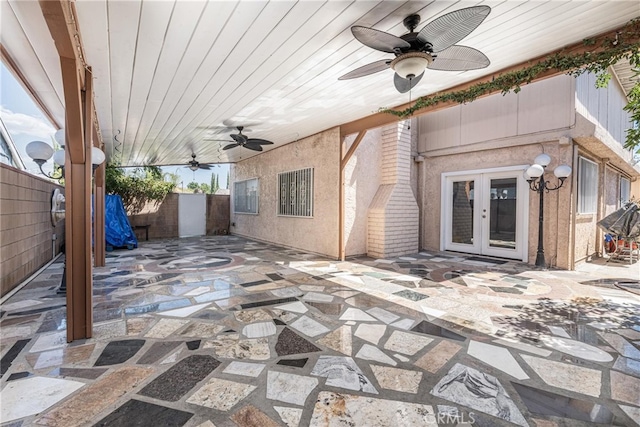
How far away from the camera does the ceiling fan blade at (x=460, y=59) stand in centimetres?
247

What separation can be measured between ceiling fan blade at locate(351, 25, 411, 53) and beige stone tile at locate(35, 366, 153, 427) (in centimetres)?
284

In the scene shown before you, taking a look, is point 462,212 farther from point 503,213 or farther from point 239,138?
point 239,138

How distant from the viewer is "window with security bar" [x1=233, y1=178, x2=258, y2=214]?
9.84m

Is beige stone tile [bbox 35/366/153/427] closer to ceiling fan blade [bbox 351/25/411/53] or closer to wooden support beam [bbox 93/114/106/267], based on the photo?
ceiling fan blade [bbox 351/25/411/53]

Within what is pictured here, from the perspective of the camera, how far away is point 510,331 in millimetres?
2764

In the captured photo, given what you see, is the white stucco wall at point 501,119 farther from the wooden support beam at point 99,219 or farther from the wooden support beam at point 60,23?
the wooden support beam at point 99,219

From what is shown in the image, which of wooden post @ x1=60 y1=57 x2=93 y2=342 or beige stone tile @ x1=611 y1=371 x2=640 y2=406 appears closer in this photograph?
beige stone tile @ x1=611 y1=371 x2=640 y2=406

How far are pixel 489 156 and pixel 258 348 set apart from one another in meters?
6.39

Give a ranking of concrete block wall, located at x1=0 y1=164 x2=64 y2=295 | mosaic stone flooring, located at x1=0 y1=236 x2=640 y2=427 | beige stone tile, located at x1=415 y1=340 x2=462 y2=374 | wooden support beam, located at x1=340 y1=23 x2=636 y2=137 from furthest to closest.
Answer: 1. concrete block wall, located at x1=0 y1=164 x2=64 y2=295
2. wooden support beam, located at x1=340 y1=23 x2=636 y2=137
3. beige stone tile, located at x1=415 y1=340 x2=462 y2=374
4. mosaic stone flooring, located at x1=0 y1=236 x2=640 y2=427

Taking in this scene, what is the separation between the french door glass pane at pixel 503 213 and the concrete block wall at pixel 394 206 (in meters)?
1.63

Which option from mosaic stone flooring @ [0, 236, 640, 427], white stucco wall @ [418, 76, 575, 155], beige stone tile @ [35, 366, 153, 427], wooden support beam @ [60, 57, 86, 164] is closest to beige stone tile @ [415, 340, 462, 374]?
mosaic stone flooring @ [0, 236, 640, 427]

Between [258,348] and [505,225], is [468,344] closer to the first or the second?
[258,348]

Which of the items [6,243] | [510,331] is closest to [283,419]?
[510,331]

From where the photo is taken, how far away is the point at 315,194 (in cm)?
698
